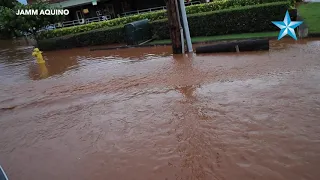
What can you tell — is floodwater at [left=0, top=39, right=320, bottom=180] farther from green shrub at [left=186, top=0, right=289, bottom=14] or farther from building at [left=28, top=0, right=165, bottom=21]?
building at [left=28, top=0, right=165, bottom=21]

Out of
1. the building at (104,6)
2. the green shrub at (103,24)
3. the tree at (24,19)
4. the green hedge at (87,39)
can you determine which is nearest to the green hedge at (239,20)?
the green shrub at (103,24)

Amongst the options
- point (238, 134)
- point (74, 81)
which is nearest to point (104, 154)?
point (238, 134)

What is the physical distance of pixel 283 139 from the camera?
4031 mm

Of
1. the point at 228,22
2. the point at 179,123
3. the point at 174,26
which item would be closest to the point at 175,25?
the point at 174,26

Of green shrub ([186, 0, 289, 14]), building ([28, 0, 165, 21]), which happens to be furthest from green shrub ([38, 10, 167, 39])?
building ([28, 0, 165, 21])

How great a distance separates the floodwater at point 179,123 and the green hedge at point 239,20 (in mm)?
3394

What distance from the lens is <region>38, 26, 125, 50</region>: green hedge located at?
1747 cm

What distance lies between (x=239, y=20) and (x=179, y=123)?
30.8 ft

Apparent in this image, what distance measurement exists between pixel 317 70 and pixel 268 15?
21.1 feet

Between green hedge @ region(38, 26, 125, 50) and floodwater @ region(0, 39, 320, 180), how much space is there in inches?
339

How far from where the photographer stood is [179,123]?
5066 mm

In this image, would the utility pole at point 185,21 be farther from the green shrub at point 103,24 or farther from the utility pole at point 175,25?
the green shrub at point 103,24

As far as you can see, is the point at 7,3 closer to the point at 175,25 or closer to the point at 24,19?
the point at 24,19

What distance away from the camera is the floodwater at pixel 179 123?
12.4ft
